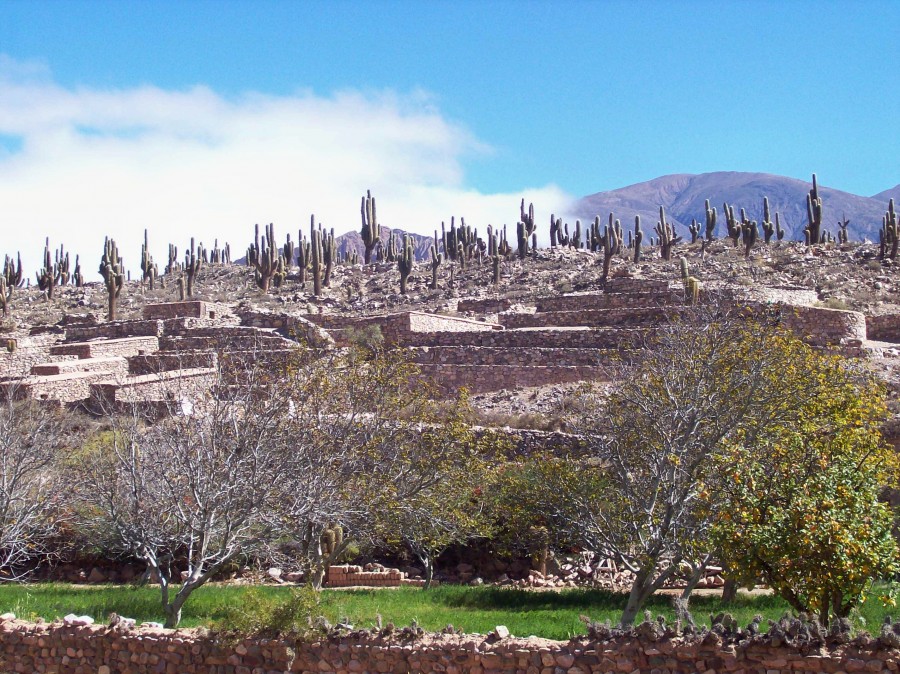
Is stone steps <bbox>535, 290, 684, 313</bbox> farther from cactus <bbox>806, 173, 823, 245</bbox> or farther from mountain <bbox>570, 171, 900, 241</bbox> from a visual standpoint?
mountain <bbox>570, 171, 900, 241</bbox>

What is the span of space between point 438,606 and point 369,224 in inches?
1902

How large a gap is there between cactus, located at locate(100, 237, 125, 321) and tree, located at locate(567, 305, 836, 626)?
3561 cm

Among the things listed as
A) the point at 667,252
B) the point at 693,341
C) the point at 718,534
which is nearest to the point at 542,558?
the point at 693,341

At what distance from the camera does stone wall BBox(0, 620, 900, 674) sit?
7520mm

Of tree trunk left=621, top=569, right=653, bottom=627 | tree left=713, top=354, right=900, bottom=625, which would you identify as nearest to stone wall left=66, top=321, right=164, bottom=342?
tree trunk left=621, top=569, right=653, bottom=627

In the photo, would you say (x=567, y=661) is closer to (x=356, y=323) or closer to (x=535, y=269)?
(x=356, y=323)

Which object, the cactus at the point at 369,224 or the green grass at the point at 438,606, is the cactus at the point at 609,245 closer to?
the cactus at the point at 369,224

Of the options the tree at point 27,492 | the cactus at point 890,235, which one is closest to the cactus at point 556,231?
the cactus at point 890,235

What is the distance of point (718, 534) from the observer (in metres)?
8.90

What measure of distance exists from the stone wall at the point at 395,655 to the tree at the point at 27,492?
4000mm

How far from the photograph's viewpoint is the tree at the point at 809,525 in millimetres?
8070

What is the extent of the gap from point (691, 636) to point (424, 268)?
5192 cm

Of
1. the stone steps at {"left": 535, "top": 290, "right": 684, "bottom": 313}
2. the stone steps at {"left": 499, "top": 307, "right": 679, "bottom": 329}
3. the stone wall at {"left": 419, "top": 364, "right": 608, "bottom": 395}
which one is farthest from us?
the stone steps at {"left": 535, "top": 290, "right": 684, "bottom": 313}

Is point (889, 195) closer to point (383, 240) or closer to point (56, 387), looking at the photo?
point (383, 240)
